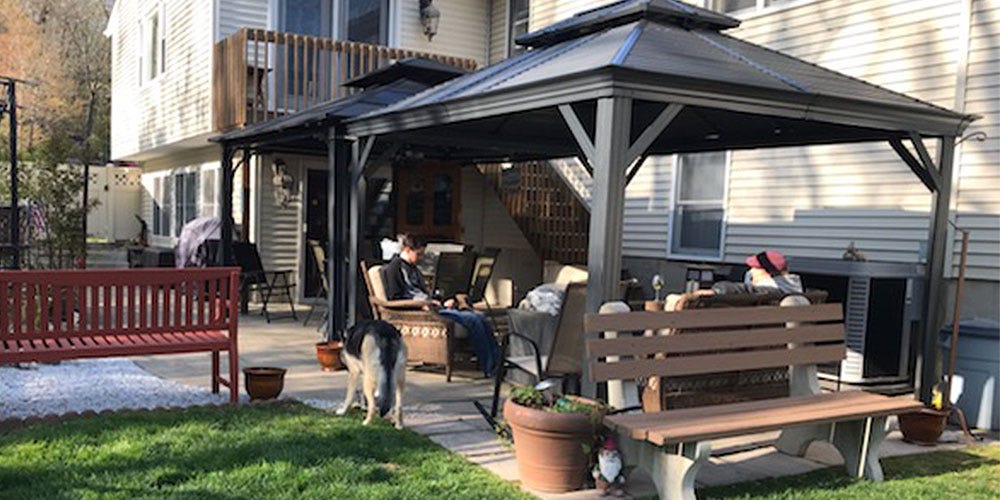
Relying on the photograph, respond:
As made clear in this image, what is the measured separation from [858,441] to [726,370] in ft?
2.82

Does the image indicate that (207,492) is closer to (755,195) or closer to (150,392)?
(150,392)

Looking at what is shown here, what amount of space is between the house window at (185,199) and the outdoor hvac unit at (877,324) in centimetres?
1245

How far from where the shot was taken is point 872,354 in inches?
270

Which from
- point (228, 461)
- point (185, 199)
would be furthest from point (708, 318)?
point (185, 199)

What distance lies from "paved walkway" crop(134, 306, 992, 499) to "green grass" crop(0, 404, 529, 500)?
27 cm

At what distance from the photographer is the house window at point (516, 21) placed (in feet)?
47.7

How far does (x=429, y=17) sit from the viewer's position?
47.4 feet

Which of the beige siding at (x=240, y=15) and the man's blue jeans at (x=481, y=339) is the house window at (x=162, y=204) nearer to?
the beige siding at (x=240, y=15)

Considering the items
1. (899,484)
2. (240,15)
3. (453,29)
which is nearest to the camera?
(899,484)

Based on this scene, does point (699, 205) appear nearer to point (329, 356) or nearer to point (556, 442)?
point (329, 356)

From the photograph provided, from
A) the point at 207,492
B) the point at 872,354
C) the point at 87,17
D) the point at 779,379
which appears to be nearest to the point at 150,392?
the point at 207,492

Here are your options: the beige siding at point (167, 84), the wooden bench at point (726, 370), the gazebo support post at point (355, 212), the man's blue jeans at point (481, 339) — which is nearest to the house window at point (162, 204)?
the beige siding at point (167, 84)

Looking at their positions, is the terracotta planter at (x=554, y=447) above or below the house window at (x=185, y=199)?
below

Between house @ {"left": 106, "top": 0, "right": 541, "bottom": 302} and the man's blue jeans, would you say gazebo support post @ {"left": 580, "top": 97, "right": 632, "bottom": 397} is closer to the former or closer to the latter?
the man's blue jeans
